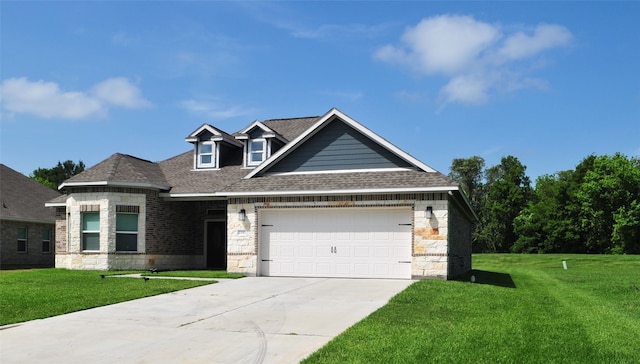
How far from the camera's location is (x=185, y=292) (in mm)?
14438

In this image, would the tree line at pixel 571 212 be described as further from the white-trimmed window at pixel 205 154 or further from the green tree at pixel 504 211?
the white-trimmed window at pixel 205 154

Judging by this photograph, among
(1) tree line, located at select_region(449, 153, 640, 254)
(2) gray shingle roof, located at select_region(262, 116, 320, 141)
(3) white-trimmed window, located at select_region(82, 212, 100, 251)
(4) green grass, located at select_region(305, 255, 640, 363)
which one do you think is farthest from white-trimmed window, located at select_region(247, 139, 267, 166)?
(1) tree line, located at select_region(449, 153, 640, 254)

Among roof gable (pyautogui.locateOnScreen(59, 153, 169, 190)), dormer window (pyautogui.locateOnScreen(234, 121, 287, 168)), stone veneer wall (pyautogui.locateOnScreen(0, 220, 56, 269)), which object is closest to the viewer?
roof gable (pyautogui.locateOnScreen(59, 153, 169, 190))

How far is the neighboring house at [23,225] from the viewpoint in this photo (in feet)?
90.5

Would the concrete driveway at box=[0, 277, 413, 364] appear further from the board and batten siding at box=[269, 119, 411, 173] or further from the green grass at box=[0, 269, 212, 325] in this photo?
the board and batten siding at box=[269, 119, 411, 173]

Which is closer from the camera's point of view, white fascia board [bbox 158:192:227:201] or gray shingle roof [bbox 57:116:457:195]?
gray shingle roof [bbox 57:116:457:195]

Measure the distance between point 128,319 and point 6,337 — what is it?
2.08 metres

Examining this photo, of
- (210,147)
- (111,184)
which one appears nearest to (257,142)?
(210,147)

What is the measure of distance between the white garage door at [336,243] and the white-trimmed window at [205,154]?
6629 millimetres

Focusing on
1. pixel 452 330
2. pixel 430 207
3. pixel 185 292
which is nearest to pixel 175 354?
pixel 452 330

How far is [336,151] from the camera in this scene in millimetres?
19750

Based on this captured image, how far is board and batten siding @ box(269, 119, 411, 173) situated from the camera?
19172mm

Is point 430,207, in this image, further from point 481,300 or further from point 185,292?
point 185,292

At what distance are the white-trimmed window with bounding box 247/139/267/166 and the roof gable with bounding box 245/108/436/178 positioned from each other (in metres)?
3.77
